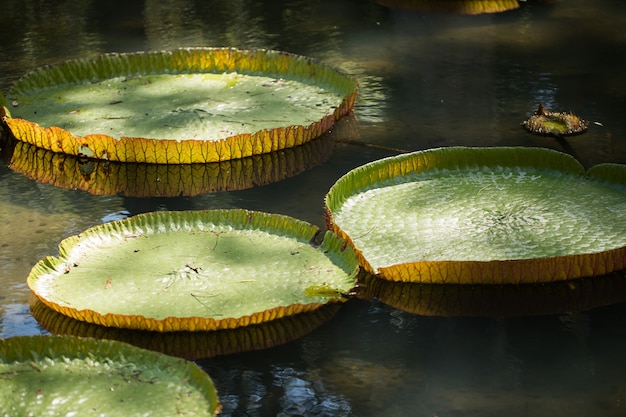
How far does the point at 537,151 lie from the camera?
3320 mm

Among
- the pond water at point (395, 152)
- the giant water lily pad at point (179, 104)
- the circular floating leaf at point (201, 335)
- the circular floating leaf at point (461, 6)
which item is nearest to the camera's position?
the pond water at point (395, 152)

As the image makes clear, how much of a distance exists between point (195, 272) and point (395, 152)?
1231 mm

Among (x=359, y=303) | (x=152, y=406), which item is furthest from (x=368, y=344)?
(x=152, y=406)

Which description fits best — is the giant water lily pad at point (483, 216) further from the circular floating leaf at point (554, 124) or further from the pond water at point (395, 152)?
the circular floating leaf at point (554, 124)

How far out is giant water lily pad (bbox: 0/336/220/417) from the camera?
210 cm

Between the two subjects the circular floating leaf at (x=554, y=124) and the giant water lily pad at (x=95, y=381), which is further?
the circular floating leaf at (x=554, y=124)

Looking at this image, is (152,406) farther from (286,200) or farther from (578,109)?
(578,109)

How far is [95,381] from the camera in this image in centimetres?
219

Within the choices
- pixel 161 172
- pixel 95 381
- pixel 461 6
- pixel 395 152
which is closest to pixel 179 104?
pixel 161 172

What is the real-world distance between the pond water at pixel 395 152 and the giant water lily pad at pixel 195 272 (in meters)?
0.10

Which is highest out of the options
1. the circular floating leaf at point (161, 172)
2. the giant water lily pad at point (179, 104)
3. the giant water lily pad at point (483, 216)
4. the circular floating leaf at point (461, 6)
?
the circular floating leaf at point (461, 6)

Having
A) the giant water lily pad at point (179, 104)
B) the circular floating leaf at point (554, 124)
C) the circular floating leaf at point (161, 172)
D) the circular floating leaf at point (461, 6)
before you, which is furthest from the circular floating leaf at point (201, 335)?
the circular floating leaf at point (461, 6)

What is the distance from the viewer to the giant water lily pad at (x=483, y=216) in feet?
8.99

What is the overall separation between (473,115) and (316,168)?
0.81m
